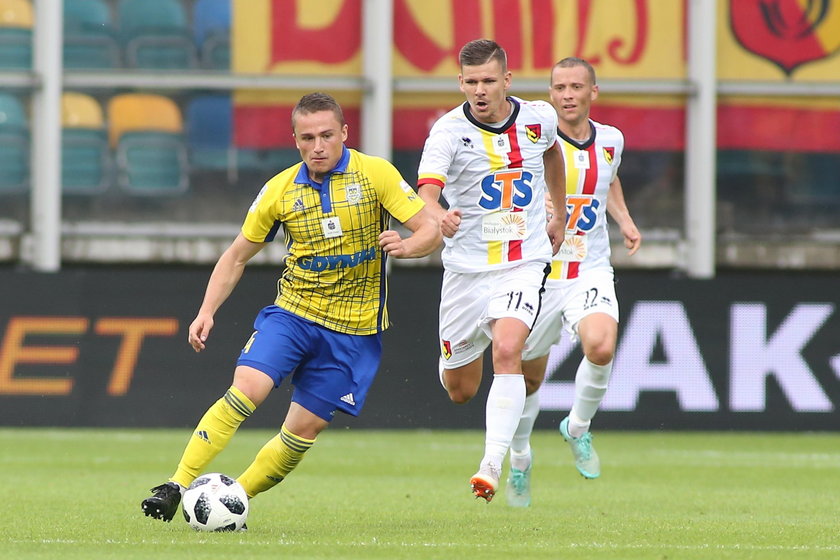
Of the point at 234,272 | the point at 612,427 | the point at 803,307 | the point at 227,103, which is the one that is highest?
the point at 227,103

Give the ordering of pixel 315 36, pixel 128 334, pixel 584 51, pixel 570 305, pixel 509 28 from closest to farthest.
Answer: pixel 570 305 < pixel 128 334 < pixel 315 36 < pixel 509 28 < pixel 584 51

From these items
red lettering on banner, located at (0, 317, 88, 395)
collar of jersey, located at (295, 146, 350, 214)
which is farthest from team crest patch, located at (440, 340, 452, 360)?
red lettering on banner, located at (0, 317, 88, 395)

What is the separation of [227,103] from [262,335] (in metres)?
9.66

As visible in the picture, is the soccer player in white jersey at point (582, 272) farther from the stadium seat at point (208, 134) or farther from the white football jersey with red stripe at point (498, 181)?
the stadium seat at point (208, 134)

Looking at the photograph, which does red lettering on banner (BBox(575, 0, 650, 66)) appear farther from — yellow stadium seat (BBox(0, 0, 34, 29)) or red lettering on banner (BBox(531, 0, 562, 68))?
yellow stadium seat (BBox(0, 0, 34, 29))

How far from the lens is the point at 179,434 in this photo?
13.1 metres

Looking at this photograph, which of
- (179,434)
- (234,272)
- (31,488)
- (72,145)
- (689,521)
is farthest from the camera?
(72,145)

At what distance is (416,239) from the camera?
21.5 ft

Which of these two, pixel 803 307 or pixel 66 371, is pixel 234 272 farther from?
pixel 803 307

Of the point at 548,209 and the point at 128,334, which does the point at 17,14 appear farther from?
the point at 548,209

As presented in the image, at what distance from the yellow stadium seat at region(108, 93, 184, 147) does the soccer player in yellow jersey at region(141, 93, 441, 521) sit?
30.5 feet

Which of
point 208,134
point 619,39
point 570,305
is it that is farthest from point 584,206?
point 619,39

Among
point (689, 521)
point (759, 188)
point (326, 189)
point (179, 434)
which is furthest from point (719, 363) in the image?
point (326, 189)

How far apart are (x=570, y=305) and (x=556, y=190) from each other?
3.46ft
